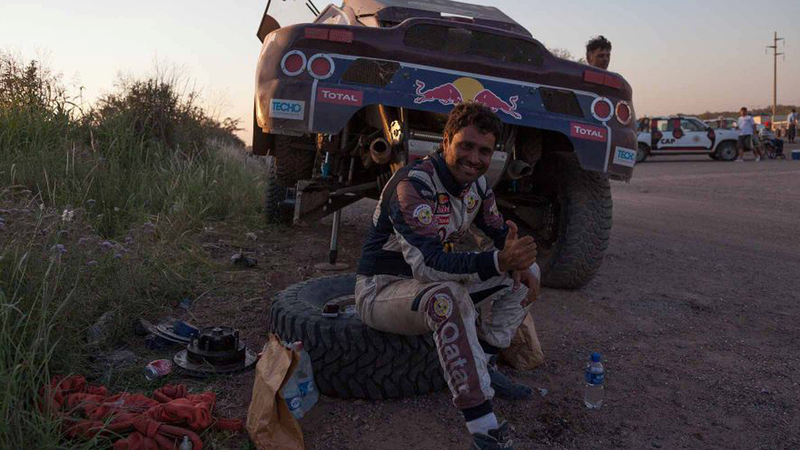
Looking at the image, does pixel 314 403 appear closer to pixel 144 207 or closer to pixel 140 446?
pixel 140 446

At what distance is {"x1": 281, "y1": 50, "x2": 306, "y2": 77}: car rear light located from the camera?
380cm

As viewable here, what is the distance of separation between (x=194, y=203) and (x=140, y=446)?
428cm

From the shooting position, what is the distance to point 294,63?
150 inches

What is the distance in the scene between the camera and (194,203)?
6.18 metres

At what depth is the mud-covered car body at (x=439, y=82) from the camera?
3797mm

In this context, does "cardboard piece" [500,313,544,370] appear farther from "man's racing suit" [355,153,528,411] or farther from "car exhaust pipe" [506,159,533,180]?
"car exhaust pipe" [506,159,533,180]

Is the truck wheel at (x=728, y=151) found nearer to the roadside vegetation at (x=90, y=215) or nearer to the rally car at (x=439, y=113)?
the roadside vegetation at (x=90, y=215)

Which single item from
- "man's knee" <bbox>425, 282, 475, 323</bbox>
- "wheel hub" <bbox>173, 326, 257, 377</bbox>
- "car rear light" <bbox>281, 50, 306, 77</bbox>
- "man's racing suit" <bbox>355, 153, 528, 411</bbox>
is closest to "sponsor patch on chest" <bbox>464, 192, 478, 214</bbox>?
"man's racing suit" <bbox>355, 153, 528, 411</bbox>

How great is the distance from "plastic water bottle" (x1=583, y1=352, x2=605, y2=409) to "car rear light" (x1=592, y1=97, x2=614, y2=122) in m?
1.76

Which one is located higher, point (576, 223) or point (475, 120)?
point (475, 120)

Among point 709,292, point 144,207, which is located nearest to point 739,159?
point 709,292

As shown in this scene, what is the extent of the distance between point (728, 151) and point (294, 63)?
20.8m

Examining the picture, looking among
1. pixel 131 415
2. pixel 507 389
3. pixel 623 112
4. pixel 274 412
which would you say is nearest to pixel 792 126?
pixel 623 112

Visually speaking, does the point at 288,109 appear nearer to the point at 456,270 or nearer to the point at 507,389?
the point at 456,270
